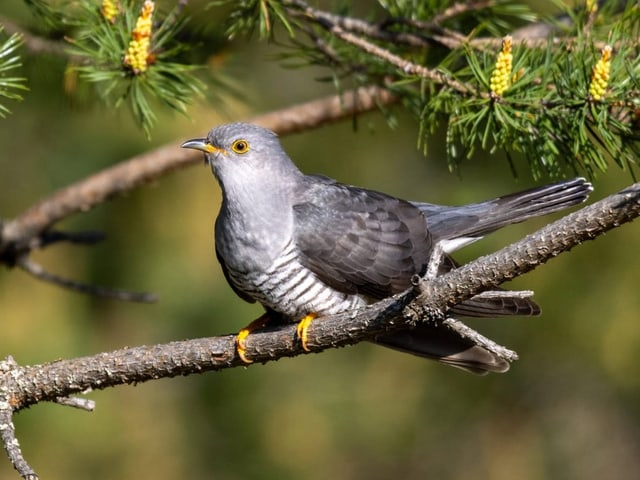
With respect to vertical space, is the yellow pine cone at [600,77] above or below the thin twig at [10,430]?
above

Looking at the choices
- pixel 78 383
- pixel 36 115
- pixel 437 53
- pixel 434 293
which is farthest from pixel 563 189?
pixel 36 115

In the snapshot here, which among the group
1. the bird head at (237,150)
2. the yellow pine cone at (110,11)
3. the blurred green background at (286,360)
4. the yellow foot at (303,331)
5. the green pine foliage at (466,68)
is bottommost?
the blurred green background at (286,360)

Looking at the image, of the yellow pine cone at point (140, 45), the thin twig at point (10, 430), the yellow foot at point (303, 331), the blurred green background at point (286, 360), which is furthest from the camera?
the blurred green background at point (286, 360)

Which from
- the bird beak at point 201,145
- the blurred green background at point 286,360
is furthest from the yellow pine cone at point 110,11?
the blurred green background at point 286,360

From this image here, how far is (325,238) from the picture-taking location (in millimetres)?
3137

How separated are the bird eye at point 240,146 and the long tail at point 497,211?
71 centimetres

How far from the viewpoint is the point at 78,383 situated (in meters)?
2.60

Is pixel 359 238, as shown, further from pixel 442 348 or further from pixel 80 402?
pixel 80 402

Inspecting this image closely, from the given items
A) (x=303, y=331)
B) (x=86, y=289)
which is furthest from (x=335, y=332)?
(x=86, y=289)

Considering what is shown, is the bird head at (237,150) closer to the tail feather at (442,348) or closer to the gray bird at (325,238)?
the gray bird at (325,238)

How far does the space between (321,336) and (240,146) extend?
3.28 ft

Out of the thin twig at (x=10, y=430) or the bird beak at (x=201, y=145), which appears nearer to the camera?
the thin twig at (x=10, y=430)

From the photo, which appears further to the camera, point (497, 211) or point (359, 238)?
point (359, 238)

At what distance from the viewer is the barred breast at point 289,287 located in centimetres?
306
